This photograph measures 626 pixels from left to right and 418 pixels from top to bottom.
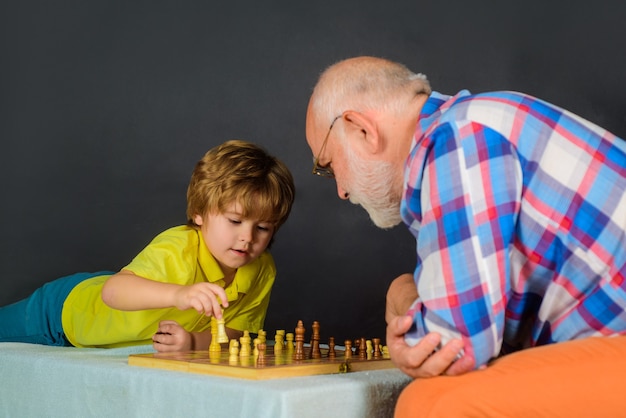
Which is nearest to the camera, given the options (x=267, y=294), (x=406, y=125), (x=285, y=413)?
(x=285, y=413)

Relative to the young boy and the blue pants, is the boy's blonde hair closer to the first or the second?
the young boy

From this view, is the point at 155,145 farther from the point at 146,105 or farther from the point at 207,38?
the point at 207,38

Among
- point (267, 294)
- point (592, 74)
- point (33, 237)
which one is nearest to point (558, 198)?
point (267, 294)

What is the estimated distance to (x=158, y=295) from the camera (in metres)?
2.42

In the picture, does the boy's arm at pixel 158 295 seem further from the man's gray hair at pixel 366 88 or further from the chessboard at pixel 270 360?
the man's gray hair at pixel 366 88

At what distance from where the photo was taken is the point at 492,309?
1.60 meters

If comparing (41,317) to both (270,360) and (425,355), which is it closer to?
(270,360)

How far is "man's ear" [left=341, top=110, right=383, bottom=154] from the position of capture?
192 cm

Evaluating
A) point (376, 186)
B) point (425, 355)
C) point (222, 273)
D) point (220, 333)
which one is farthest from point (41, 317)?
point (425, 355)

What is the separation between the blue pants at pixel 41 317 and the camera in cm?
324

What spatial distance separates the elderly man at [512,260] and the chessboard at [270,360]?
1.07 feet

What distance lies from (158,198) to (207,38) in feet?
2.52

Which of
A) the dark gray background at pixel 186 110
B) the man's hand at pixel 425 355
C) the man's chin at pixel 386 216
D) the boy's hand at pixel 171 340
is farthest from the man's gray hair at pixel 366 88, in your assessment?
the dark gray background at pixel 186 110

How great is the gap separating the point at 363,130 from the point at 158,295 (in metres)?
0.80
